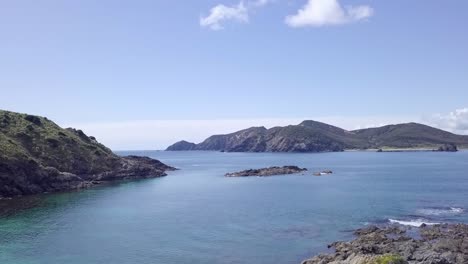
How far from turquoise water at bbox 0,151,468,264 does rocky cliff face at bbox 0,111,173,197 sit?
9.97m

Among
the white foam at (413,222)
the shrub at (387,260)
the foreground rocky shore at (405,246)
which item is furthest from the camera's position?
the white foam at (413,222)

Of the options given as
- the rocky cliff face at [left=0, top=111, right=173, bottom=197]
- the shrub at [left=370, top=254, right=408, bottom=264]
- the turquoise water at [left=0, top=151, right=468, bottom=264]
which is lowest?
the turquoise water at [left=0, top=151, right=468, bottom=264]

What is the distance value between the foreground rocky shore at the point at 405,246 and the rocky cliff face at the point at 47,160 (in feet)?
337

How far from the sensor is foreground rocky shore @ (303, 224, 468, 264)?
2048 inches

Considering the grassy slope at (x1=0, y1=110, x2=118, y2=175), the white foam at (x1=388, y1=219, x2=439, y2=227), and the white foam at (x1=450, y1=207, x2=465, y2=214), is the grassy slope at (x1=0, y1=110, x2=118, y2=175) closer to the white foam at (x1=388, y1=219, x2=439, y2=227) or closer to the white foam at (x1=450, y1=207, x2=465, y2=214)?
the white foam at (x1=388, y1=219, x2=439, y2=227)

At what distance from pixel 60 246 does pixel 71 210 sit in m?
36.8

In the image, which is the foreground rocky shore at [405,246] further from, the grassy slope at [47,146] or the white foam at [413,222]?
the grassy slope at [47,146]

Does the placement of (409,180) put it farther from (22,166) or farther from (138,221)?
(22,166)

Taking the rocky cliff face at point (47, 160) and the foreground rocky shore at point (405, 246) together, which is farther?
the rocky cliff face at point (47, 160)

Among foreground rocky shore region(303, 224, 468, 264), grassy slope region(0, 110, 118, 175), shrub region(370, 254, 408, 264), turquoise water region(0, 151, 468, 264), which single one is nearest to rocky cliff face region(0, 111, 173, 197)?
grassy slope region(0, 110, 118, 175)

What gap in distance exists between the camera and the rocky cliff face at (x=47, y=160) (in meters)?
133

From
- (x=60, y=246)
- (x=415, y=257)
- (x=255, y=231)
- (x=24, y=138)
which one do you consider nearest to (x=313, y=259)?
(x=415, y=257)

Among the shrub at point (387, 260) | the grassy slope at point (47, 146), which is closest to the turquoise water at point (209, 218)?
the shrub at point (387, 260)

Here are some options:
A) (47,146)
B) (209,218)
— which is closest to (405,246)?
(209,218)
